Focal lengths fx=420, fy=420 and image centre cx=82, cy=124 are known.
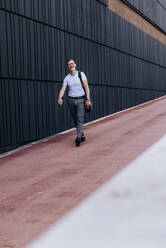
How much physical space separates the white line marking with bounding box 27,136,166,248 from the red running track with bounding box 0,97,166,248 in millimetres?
215

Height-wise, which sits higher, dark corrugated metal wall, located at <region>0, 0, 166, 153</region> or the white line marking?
dark corrugated metal wall, located at <region>0, 0, 166, 153</region>

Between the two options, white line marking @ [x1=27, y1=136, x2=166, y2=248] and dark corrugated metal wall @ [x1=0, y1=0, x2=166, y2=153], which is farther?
dark corrugated metal wall @ [x1=0, y1=0, x2=166, y2=153]

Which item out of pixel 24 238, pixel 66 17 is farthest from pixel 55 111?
pixel 24 238

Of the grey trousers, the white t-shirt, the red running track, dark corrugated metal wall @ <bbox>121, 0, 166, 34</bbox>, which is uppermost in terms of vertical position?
dark corrugated metal wall @ <bbox>121, 0, 166, 34</bbox>

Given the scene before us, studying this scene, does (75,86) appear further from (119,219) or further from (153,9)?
(153,9)

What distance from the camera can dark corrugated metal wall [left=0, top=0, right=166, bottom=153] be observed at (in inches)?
421

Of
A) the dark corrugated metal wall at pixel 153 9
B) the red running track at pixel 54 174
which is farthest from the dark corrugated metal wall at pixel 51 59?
the dark corrugated metal wall at pixel 153 9

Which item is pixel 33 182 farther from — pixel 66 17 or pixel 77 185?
pixel 66 17

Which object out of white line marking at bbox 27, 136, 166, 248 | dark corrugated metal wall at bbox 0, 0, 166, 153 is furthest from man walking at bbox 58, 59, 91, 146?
white line marking at bbox 27, 136, 166, 248

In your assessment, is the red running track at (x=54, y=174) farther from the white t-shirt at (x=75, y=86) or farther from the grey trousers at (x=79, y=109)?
the white t-shirt at (x=75, y=86)

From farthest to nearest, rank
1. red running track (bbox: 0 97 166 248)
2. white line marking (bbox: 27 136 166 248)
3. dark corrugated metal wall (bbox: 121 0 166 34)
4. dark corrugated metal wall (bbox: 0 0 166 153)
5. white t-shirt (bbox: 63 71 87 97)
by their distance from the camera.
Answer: dark corrugated metal wall (bbox: 121 0 166 34), dark corrugated metal wall (bbox: 0 0 166 153), white t-shirt (bbox: 63 71 87 97), red running track (bbox: 0 97 166 248), white line marking (bbox: 27 136 166 248)

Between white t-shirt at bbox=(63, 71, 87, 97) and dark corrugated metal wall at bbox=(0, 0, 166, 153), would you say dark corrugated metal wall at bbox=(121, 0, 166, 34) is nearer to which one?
dark corrugated metal wall at bbox=(0, 0, 166, 153)

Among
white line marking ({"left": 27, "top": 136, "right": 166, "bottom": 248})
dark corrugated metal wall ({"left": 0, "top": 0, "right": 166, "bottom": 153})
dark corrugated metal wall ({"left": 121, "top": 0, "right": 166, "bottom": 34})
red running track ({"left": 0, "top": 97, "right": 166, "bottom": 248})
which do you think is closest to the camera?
white line marking ({"left": 27, "top": 136, "right": 166, "bottom": 248})

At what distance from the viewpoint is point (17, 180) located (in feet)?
23.5
